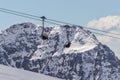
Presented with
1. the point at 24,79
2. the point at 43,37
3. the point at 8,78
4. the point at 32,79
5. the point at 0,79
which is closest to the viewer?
the point at 0,79

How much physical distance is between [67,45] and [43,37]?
2499mm

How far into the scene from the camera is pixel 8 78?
18.1 metres

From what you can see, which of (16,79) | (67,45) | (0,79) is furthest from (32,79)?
(67,45)

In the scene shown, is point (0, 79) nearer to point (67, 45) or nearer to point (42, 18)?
point (42, 18)

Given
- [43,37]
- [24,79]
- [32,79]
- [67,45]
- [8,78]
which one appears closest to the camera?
[8,78]

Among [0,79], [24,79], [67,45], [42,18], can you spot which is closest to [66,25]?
[42,18]

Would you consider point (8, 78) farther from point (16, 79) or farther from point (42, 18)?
point (42, 18)

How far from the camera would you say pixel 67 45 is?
89.8 feet

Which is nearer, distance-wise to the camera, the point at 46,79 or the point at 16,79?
the point at 16,79

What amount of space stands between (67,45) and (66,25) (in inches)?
122

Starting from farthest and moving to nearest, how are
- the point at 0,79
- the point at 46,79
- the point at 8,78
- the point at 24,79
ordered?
1. the point at 46,79
2. the point at 24,79
3. the point at 8,78
4. the point at 0,79

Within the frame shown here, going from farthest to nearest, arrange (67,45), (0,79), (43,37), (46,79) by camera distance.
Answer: (67,45), (43,37), (46,79), (0,79)

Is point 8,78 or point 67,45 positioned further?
point 67,45

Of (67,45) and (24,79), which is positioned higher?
(67,45)
